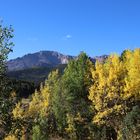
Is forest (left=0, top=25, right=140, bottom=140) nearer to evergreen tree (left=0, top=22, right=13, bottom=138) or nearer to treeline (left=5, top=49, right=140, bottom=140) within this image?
treeline (left=5, top=49, right=140, bottom=140)

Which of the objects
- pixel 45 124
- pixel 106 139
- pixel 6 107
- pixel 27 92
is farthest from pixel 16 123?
pixel 27 92

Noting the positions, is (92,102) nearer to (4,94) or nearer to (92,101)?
(92,101)

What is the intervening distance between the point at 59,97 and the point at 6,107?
6441 centimetres

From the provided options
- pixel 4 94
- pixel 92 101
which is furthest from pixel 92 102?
pixel 4 94

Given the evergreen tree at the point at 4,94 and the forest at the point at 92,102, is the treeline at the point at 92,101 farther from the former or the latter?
the evergreen tree at the point at 4,94

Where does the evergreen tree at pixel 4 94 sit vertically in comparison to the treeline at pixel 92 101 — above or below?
below

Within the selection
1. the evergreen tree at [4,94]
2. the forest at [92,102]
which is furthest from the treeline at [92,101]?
the evergreen tree at [4,94]

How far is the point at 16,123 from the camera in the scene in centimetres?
2320

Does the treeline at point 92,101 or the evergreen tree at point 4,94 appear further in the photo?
the treeline at point 92,101

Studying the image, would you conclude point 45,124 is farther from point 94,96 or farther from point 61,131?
point 94,96

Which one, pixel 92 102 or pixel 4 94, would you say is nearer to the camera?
pixel 4 94

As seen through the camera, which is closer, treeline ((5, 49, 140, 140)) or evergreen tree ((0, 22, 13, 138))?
evergreen tree ((0, 22, 13, 138))

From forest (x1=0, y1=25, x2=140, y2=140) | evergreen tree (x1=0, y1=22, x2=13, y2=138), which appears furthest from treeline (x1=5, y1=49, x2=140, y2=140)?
evergreen tree (x1=0, y1=22, x2=13, y2=138)

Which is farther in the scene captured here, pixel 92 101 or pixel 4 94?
pixel 92 101
